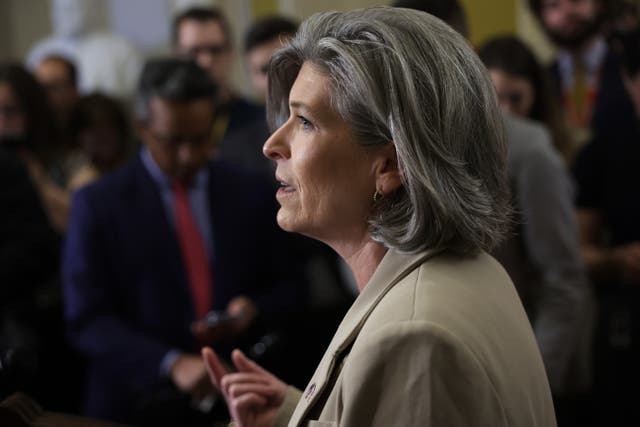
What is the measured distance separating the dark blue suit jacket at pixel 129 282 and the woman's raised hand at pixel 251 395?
1093 millimetres

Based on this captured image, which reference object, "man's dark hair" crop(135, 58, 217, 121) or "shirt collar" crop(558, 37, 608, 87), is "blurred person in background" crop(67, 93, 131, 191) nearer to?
"man's dark hair" crop(135, 58, 217, 121)

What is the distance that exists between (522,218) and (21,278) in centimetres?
162

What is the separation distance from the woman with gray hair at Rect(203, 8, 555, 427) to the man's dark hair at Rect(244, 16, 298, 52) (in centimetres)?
258

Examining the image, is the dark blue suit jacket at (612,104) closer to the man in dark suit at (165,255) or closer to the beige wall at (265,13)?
the beige wall at (265,13)

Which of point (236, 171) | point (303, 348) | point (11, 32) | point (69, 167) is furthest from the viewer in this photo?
point (11, 32)

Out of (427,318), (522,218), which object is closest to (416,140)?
(427,318)

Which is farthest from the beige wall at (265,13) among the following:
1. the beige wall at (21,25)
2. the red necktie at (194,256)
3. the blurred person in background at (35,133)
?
the red necktie at (194,256)

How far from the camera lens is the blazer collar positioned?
154 centimetres

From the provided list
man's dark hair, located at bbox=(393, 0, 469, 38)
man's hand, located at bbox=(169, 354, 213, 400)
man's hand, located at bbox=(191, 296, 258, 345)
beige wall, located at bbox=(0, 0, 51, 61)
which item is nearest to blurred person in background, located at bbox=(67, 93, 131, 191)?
man's hand, located at bbox=(191, 296, 258, 345)

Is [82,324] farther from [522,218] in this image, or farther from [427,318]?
[427,318]

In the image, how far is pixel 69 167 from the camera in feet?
15.2

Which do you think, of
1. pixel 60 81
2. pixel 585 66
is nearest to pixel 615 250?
pixel 585 66

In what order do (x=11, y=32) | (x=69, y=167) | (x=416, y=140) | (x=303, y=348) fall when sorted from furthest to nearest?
(x=11, y=32), (x=69, y=167), (x=303, y=348), (x=416, y=140)

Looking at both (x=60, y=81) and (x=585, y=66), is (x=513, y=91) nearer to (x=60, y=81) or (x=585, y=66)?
(x=585, y=66)
